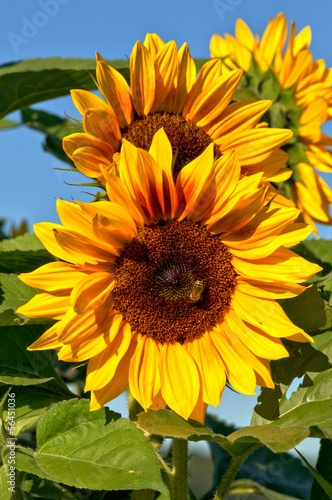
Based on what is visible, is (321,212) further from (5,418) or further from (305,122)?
(5,418)

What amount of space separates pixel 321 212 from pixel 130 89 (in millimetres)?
1026

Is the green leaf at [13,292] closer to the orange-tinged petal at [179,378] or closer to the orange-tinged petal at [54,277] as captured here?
the orange-tinged petal at [54,277]

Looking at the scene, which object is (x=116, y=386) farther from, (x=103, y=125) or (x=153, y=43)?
(x=153, y=43)

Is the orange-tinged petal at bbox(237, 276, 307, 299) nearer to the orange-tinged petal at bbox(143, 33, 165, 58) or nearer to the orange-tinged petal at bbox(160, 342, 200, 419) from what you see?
the orange-tinged petal at bbox(160, 342, 200, 419)

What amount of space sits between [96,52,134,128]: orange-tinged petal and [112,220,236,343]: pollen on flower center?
0.82 ft

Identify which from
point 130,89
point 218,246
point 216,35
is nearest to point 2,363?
point 218,246

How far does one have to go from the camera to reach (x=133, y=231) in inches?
51.4

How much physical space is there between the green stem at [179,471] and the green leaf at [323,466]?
43cm

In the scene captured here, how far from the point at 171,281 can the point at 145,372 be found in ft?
0.66

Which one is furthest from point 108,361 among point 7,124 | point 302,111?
point 7,124

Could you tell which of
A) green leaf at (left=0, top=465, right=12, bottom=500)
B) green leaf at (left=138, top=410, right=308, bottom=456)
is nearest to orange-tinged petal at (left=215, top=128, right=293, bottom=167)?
green leaf at (left=138, top=410, right=308, bottom=456)

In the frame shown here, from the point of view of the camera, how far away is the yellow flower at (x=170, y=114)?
1.32 metres

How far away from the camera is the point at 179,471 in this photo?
1369mm

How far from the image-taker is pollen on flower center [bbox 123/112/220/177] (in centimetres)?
137
